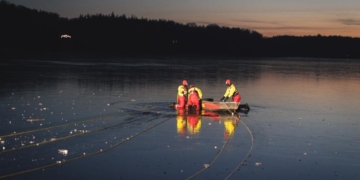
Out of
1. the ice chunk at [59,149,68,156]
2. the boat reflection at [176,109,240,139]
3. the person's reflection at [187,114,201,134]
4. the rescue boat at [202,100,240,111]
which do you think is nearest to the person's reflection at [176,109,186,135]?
the boat reflection at [176,109,240,139]

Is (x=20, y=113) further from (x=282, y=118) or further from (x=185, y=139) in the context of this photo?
(x=282, y=118)

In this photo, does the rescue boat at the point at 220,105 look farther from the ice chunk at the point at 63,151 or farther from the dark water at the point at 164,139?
the ice chunk at the point at 63,151

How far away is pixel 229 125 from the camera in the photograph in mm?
22156

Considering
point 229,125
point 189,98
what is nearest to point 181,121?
point 229,125

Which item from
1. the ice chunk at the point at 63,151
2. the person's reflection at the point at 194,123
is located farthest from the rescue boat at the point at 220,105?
the ice chunk at the point at 63,151

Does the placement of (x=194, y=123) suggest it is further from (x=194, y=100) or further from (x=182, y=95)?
(x=182, y=95)

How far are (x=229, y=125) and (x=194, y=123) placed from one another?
4.43 feet

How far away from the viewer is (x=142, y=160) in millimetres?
15180

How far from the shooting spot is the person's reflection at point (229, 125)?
65.3 ft

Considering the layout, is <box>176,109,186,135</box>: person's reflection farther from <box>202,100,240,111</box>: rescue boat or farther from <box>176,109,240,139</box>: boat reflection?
<box>202,100,240,111</box>: rescue boat

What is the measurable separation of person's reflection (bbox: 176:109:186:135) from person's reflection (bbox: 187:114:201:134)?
0.63ft

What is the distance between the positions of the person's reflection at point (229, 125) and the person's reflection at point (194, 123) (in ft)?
3.41

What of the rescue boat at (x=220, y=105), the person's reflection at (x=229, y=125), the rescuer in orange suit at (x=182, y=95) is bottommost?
the person's reflection at (x=229, y=125)

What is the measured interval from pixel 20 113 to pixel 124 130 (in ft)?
17.8
